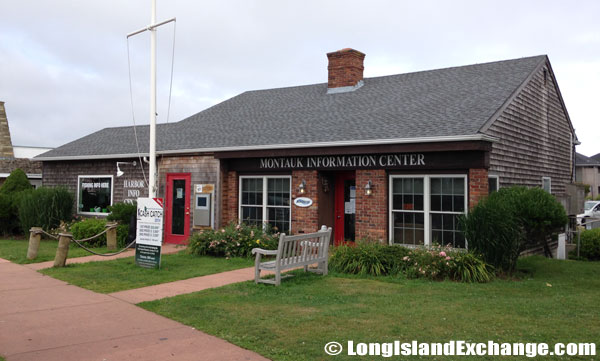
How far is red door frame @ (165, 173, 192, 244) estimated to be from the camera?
15492 mm

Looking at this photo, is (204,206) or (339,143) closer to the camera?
(339,143)

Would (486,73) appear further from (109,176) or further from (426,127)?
(109,176)

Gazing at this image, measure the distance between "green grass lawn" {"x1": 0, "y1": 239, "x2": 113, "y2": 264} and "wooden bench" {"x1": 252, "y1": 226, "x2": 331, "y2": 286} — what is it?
235 inches

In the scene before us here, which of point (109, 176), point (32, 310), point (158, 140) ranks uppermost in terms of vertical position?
point (158, 140)

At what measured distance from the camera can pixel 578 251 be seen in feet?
47.0

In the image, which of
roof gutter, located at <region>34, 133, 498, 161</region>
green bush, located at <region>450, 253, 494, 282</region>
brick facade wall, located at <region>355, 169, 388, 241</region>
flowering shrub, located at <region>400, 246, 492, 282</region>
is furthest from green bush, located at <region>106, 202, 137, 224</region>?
green bush, located at <region>450, 253, 494, 282</region>

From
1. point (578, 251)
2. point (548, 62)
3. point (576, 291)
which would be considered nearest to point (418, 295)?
point (576, 291)

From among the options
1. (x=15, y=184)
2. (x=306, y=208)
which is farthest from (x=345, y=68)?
(x=15, y=184)

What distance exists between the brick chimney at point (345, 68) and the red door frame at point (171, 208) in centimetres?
596

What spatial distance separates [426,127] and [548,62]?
6420 mm

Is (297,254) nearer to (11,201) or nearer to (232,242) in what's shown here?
(232,242)

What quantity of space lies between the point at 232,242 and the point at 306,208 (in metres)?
2.28

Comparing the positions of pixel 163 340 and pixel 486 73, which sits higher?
pixel 486 73

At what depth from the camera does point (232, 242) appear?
40.8ft
